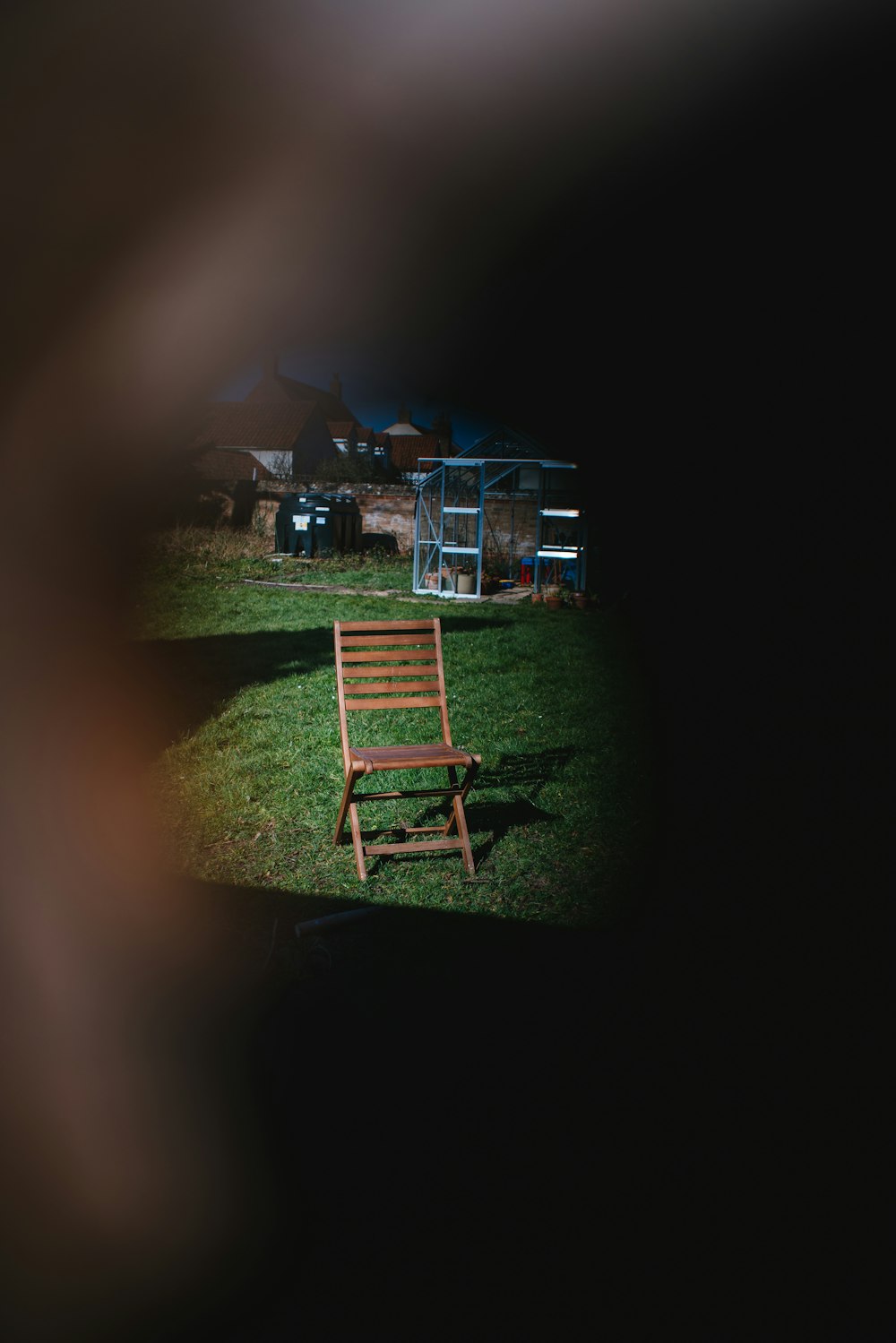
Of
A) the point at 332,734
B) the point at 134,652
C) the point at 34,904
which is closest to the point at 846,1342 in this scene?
the point at 34,904

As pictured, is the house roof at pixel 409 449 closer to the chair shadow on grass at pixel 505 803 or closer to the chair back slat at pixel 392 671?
the chair shadow on grass at pixel 505 803

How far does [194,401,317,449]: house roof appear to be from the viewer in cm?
3297

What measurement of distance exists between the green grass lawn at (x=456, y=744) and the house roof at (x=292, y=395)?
96.4 ft

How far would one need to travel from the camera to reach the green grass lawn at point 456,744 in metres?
3.49

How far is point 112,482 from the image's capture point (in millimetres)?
7812

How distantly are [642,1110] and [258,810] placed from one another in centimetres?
252

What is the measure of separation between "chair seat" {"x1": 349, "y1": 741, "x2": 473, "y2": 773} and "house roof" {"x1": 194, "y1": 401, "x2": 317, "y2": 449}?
30.4 metres

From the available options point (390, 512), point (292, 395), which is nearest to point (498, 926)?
point (390, 512)

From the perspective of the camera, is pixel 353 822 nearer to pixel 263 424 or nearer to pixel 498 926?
pixel 498 926

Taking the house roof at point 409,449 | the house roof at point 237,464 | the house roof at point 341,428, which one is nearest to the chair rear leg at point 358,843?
the house roof at point 237,464

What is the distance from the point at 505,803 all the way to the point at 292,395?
147 ft

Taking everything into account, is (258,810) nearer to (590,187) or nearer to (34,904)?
(34,904)

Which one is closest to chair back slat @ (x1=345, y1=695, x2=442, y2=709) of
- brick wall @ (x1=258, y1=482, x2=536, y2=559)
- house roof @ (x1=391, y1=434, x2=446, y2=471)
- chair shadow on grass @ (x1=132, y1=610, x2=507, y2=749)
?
chair shadow on grass @ (x1=132, y1=610, x2=507, y2=749)

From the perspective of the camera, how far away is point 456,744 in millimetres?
5426
